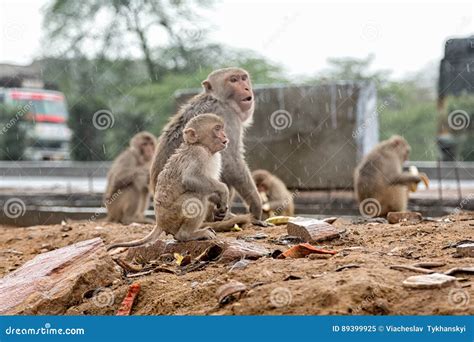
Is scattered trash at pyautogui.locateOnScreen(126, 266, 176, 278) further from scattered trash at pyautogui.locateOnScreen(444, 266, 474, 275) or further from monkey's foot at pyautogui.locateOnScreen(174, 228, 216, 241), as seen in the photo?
scattered trash at pyautogui.locateOnScreen(444, 266, 474, 275)

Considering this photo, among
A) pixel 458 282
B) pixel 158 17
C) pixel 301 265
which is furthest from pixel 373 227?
pixel 158 17

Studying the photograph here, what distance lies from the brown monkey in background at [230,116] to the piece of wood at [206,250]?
5.65 feet

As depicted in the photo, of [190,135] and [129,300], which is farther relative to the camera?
[190,135]

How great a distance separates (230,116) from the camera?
9.41m

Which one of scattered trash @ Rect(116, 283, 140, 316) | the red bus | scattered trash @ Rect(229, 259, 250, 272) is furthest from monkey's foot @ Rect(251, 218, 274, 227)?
the red bus

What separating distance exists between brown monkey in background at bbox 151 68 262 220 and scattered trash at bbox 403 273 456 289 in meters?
3.95

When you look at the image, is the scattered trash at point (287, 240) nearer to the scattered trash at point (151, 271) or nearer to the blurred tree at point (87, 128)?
the scattered trash at point (151, 271)

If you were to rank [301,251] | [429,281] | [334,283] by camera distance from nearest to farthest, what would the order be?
[429,281] → [334,283] → [301,251]

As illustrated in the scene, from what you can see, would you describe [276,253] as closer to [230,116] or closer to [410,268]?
[410,268]

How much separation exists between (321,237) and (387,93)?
81.3 feet

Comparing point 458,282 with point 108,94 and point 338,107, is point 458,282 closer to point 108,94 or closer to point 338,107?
point 338,107

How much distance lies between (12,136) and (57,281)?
78.5 feet

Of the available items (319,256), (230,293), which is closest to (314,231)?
(319,256)

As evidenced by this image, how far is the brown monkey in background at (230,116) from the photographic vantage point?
9305 mm
